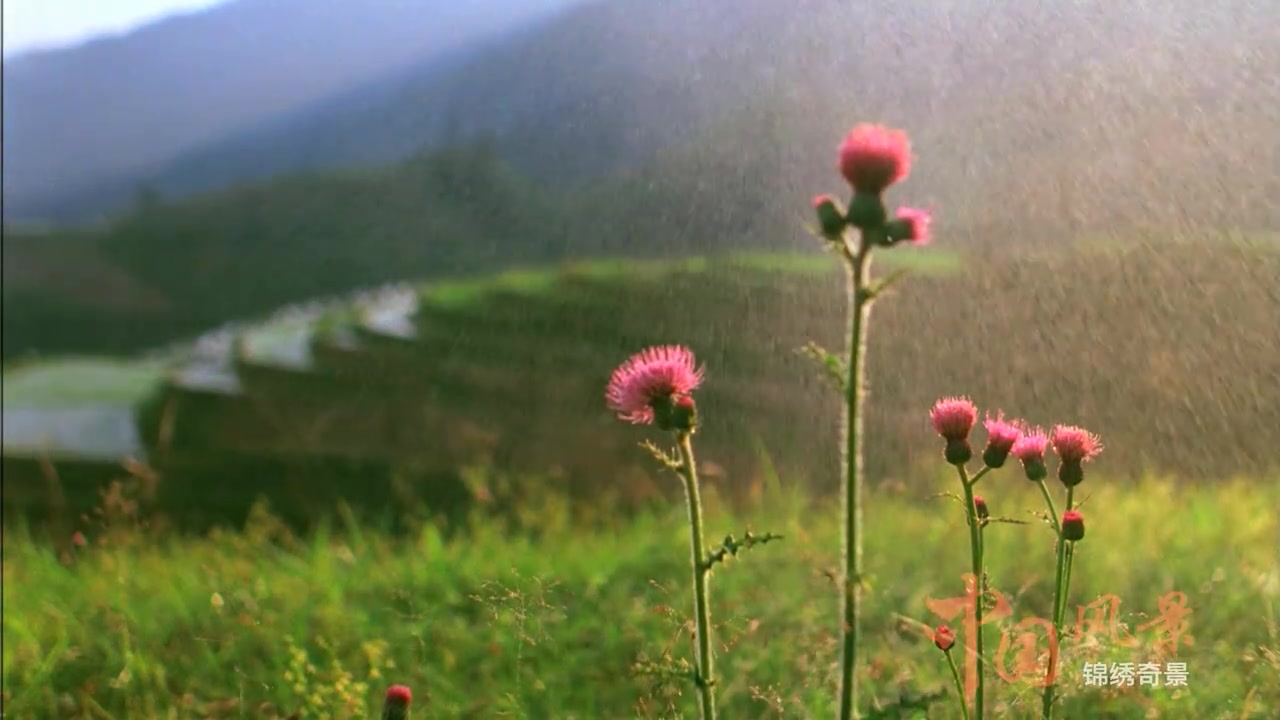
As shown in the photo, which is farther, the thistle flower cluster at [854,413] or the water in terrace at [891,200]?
the water in terrace at [891,200]

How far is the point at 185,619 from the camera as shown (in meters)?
1.39

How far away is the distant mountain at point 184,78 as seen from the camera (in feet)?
5.22

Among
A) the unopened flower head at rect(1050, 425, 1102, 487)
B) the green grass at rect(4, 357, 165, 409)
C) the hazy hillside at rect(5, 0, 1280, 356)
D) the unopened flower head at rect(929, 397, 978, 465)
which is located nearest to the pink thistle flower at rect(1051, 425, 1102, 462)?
the unopened flower head at rect(1050, 425, 1102, 487)

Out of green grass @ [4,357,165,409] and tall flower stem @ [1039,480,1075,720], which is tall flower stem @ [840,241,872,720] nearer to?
tall flower stem @ [1039,480,1075,720]

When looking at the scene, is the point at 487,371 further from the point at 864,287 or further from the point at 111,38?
the point at 864,287

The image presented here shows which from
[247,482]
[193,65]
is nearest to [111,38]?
[193,65]

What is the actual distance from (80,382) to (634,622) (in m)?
1.53

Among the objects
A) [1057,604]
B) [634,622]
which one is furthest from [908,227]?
[634,622]

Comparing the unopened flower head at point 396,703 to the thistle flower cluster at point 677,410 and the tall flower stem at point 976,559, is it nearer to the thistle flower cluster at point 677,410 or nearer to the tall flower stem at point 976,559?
the thistle flower cluster at point 677,410

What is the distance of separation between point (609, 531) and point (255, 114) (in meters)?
1.00

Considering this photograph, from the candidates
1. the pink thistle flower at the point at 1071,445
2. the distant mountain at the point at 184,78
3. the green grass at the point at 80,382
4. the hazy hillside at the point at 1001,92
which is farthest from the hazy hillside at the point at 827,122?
the green grass at the point at 80,382

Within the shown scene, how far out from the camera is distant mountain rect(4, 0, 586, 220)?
1591 millimetres

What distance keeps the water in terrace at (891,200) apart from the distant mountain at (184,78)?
0.07 metres

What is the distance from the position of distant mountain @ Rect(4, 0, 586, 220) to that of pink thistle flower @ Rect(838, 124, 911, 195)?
102 cm
